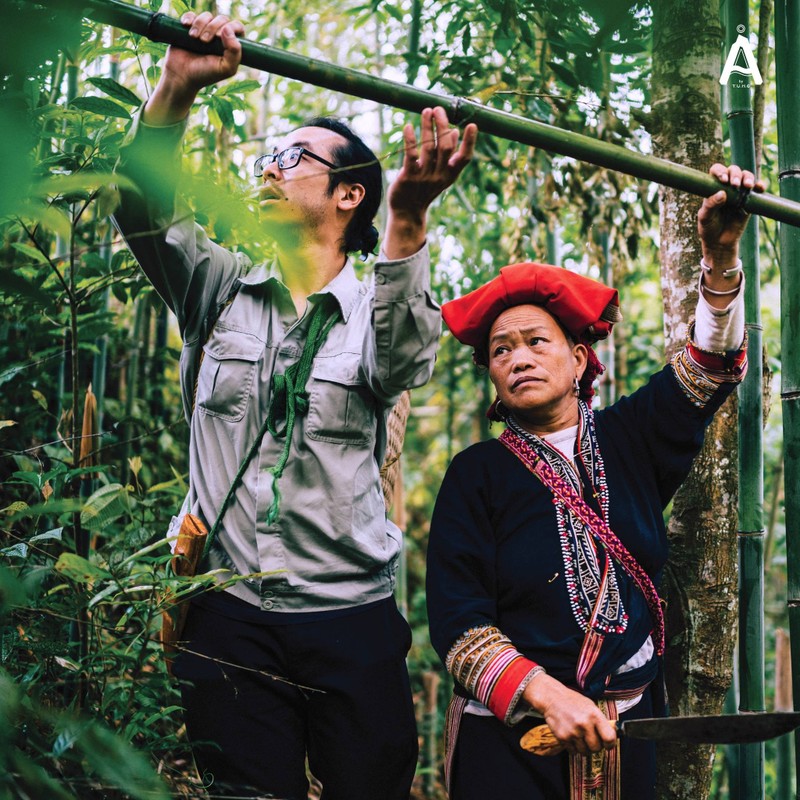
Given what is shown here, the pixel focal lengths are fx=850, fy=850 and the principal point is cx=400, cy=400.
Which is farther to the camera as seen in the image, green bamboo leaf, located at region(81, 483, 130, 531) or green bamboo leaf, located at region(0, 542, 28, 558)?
green bamboo leaf, located at region(81, 483, 130, 531)

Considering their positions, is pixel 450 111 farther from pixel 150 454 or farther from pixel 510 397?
pixel 150 454

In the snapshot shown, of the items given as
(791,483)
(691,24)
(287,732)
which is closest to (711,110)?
(691,24)

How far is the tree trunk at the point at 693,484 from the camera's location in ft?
6.70

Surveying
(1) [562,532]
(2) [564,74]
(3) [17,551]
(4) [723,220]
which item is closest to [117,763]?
(3) [17,551]

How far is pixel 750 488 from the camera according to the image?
79.4 inches

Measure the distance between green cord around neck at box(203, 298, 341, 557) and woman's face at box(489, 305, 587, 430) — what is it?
0.40 m

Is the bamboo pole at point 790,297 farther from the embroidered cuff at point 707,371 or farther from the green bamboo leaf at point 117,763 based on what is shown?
the green bamboo leaf at point 117,763

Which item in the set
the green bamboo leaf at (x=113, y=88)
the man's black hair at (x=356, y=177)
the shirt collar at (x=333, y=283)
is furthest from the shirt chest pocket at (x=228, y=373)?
the green bamboo leaf at (x=113, y=88)

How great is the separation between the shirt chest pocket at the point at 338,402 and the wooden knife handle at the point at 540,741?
67 cm

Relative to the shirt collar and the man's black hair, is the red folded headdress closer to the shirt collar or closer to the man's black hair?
the shirt collar

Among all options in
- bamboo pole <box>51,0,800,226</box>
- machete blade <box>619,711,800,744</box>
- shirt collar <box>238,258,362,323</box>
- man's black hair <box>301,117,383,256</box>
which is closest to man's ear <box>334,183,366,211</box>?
man's black hair <box>301,117,383,256</box>

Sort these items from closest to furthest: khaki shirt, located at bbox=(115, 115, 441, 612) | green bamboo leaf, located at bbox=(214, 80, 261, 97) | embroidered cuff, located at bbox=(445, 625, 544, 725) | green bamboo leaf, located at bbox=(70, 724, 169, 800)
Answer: green bamboo leaf, located at bbox=(70, 724, 169, 800) → embroidered cuff, located at bbox=(445, 625, 544, 725) → khaki shirt, located at bbox=(115, 115, 441, 612) → green bamboo leaf, located at bbox=(214, 80, 261, 97)

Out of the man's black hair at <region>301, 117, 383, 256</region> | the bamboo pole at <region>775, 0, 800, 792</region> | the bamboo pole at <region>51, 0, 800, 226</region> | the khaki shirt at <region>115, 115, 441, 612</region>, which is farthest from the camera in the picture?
the man's black hair at <region>301, 117, 383, 256</region>

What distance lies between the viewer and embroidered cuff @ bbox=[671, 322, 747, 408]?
173 centimetres
